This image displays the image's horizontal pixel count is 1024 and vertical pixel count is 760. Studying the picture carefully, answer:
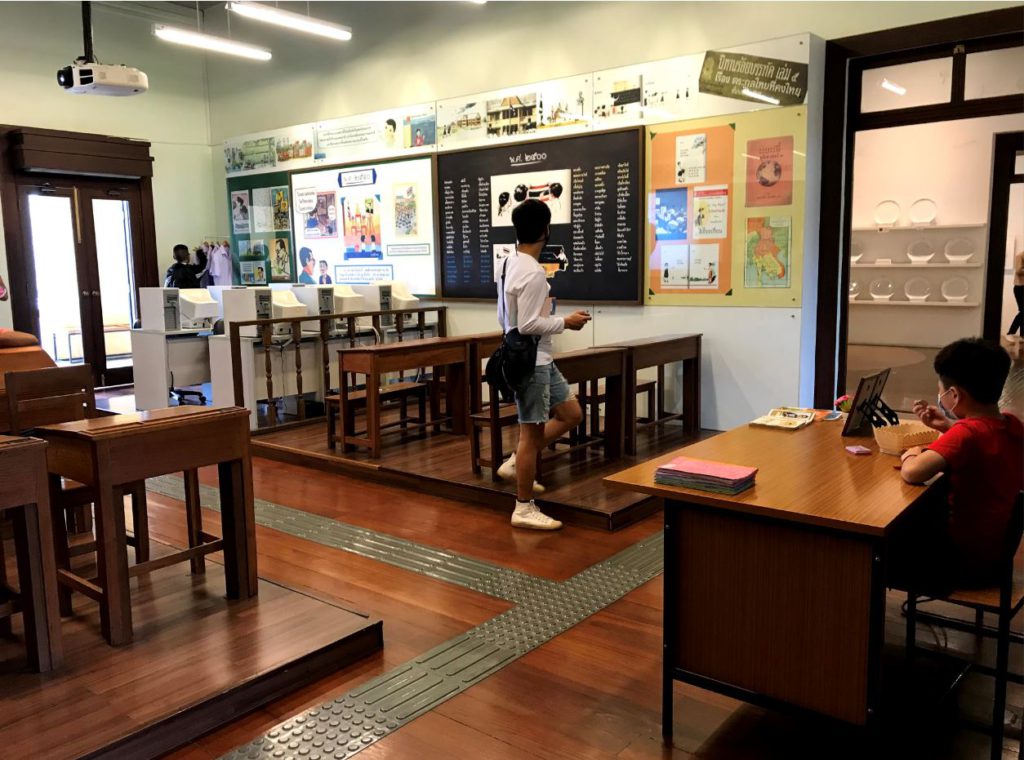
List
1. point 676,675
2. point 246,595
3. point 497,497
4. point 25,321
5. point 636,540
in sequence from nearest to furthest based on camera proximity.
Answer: point 676,675 → point 246,595 → point 636,540 → point 497,497 → point 25,321

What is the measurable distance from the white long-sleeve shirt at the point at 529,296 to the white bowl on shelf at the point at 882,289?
786cm

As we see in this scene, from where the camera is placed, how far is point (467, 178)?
7207 mm

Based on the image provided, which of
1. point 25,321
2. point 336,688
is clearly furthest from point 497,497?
point 25,321

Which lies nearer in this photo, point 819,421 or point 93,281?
point 819,421

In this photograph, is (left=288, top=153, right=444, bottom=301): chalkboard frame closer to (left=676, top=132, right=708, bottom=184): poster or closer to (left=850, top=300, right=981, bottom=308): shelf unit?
(left=676, top=132, right=708, bottom=184): poster

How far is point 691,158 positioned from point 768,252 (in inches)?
35.1

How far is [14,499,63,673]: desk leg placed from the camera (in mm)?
2508

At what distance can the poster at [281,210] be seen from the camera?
883cm

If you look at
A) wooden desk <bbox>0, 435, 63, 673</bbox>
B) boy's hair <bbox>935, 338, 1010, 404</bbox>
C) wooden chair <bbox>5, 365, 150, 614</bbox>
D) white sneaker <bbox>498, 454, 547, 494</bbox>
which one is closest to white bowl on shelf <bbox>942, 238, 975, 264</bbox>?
white sneaker <bbox>498, 454, 547, 494</bbox>

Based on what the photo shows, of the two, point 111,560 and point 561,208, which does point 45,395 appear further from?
point 561,208

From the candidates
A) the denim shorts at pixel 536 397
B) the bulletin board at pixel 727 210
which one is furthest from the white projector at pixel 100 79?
the denim shorts at pixel 536 397

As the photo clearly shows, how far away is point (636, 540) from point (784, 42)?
3540 mm

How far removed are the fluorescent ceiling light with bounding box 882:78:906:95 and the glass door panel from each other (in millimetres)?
8039

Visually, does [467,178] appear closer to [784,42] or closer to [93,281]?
[784,42]
